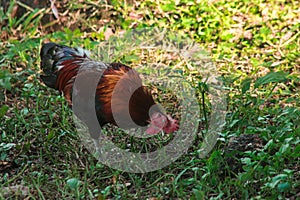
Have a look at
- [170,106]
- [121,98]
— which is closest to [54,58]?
[121,98]

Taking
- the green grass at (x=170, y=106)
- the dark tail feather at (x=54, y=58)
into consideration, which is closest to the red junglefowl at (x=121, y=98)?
the dark tail feather at (x=54, y=58)

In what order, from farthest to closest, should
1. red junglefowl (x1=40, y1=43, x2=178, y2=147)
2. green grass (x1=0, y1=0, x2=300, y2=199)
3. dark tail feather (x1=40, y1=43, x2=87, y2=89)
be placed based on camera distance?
dark tail feather (x1=40, y1=43, x2=87, y2=89) → red junglefowl (x1=40, y1=43, x2=178, y2=147) → green grass (x1=0, y1=0, x2=300, y2=199)

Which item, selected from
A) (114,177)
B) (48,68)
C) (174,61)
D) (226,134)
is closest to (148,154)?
(114,177)

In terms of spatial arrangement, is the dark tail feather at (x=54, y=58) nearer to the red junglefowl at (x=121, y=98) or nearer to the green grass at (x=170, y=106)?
the red junglefowl at (x=121, y=98)

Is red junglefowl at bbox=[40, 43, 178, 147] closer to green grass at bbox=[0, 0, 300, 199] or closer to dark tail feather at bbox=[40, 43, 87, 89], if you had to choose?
dark tail feather at bbox=[40, 43, 87, 89]

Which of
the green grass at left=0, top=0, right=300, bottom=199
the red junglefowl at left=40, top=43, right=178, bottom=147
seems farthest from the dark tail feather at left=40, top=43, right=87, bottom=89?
the green grass at left=0, top=0, right=300, bottom=199

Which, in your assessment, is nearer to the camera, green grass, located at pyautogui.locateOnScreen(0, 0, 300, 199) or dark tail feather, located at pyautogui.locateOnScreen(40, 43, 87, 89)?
green grass, located at pyautogui.locateOnScreen(0, 0, 300, 199)

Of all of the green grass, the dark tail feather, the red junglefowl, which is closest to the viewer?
the green grass

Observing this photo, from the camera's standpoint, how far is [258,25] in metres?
5.39

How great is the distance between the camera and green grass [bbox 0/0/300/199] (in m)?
3.06

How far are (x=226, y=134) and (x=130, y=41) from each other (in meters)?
2.24

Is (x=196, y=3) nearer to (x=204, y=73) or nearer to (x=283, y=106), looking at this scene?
(x=204, y=73)

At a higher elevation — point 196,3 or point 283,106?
point 196,3

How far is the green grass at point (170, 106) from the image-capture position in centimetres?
306
